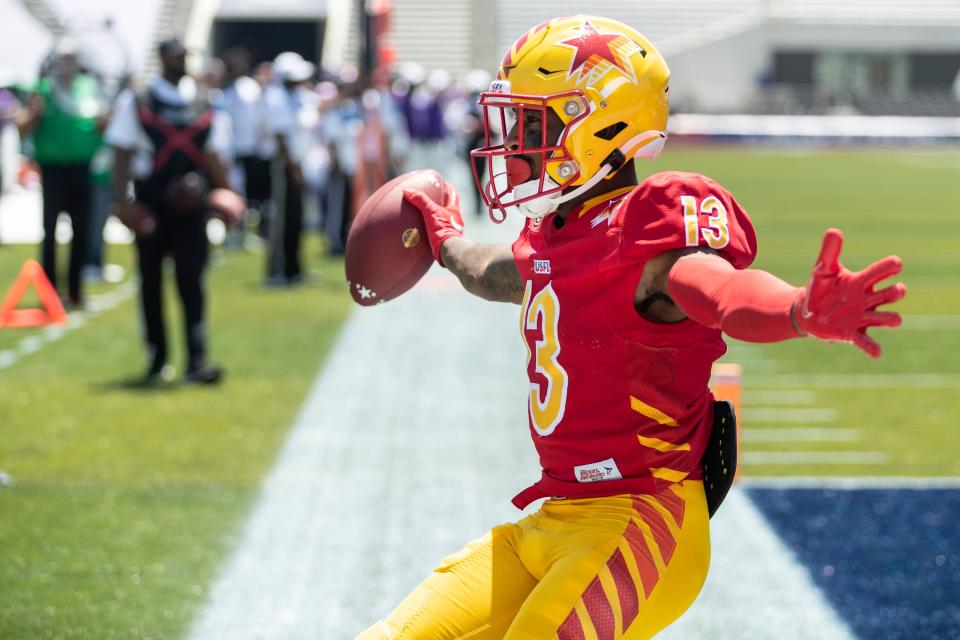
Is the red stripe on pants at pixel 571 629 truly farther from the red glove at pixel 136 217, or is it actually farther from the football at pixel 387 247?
the red glove at pixel 136 217

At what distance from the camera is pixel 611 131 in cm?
275

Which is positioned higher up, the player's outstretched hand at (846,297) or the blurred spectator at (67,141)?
the player's outstretched hand at (846,297)

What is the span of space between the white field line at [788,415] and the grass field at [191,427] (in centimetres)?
2

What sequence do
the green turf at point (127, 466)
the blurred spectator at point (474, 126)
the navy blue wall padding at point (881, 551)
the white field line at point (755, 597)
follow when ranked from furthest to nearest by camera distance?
1. the blurred spectator at point (474, 126)
2. the green turf at point (127, 466)
3. the navy blue wall padding at point (881, 551)
4. the white field line at point (755, 597)

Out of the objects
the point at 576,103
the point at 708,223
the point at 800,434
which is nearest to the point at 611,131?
the point at 576,103

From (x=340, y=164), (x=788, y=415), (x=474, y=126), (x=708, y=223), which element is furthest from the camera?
(x=474, y=126)

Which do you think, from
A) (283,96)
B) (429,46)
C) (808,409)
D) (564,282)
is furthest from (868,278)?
(429,46)

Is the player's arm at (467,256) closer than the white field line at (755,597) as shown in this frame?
Yes

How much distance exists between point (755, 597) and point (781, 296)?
264 centimetres

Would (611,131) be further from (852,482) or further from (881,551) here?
(852,482)

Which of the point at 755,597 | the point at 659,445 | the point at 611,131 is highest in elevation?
the point at 611,131

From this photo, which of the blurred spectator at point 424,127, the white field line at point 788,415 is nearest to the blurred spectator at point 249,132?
the blurred spectator at point 424,127

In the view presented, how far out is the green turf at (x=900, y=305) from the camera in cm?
668

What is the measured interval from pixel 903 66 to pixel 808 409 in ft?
132
